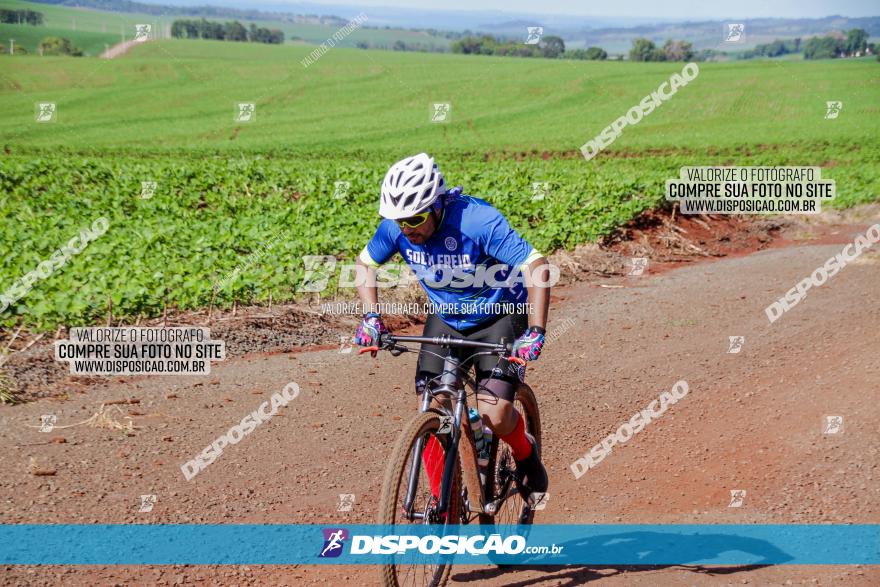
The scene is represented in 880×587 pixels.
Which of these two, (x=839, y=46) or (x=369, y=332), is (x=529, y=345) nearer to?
(x=369, y=332)

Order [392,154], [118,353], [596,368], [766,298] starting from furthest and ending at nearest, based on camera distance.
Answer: [392,154]
[766,298]
[596,368]
[118,353]

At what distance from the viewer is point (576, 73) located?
82500 millimetres

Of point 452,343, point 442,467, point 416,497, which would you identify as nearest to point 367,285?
point 452,343

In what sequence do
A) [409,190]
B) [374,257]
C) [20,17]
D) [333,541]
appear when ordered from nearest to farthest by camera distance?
1. [409,190]
2. [374,257]
3. [333,541]
4. [20,17]

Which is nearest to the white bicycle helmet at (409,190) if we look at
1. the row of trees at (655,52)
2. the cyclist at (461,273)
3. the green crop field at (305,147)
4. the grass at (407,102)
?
the cyclist at (461,273)

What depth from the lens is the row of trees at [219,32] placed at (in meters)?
113

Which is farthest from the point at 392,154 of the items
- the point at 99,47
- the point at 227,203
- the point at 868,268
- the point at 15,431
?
the point at 99,47

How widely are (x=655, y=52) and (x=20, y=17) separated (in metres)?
68.9

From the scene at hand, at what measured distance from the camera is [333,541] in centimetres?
630

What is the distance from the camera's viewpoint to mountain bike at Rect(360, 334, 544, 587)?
488 cm

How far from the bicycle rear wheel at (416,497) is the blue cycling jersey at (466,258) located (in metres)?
0.80

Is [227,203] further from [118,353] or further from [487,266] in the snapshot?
[487,266]

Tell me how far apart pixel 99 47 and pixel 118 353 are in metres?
84.3

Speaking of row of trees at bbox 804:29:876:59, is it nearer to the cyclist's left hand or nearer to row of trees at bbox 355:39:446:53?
row of trees at bbox 355:39:446:53
